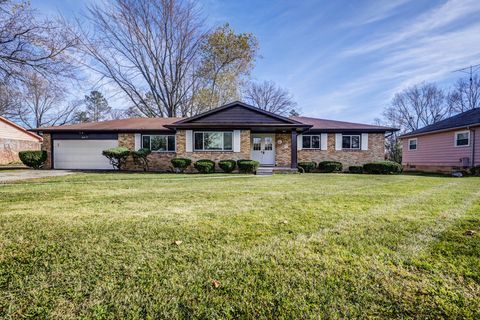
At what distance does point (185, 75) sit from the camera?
2286 centimetres

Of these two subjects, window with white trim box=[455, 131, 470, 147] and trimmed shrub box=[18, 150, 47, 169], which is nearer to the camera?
trimmed shrub box=[18, 150, 47, 169]

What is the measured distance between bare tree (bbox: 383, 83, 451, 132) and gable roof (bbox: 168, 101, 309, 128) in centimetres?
2710

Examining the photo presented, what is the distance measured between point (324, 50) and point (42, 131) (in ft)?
62.1

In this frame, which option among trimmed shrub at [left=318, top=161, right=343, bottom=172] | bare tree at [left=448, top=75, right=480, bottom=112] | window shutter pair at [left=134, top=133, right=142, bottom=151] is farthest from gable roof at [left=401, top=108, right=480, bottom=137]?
window shutter pair at [left=134, top=133, right=142, bottom=151]

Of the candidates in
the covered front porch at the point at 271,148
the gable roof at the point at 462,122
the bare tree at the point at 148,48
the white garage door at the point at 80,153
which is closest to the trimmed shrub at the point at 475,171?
the gable roof at the point at 462,122

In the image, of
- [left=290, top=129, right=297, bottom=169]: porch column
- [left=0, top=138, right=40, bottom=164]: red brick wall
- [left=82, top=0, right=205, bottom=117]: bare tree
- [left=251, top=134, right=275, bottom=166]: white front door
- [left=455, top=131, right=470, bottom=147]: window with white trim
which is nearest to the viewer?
[left=290, top=129, right=297, bottom=169]: porch column

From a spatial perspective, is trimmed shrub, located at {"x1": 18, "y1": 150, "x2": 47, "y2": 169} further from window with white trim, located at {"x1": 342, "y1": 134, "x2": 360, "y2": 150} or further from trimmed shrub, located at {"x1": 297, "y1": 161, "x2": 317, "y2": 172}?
window with white trim, located at {"x1": 342, "y1": 134, "x2": 360, "y2": 150}

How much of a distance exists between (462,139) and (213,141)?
1627 centimetres

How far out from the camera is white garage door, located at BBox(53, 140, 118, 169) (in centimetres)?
1486

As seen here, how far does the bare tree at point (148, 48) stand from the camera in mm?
19312

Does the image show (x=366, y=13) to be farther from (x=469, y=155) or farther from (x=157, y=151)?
(x=157, y=151)

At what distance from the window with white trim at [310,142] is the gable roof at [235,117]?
2827 mm

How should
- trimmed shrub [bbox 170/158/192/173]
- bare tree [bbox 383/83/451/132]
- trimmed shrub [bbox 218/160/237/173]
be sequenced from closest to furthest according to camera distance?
trimmed shrub [bbox 218/160/237/173], trimmed shrub [bbox 170/158/192/173], bare tree [bbox 383/83/451/132]

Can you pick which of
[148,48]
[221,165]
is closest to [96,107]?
[148,48]
